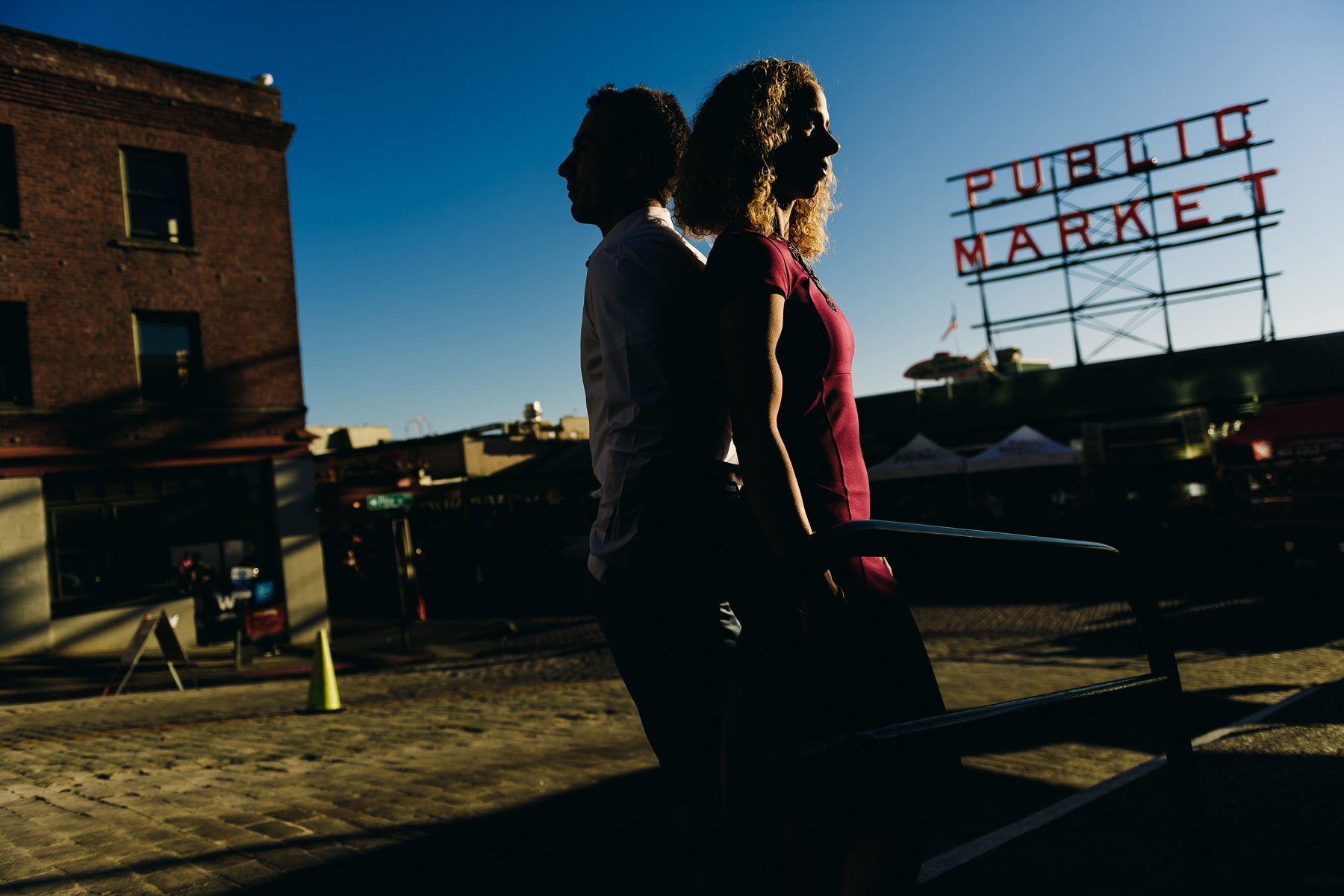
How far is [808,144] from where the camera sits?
1831 mm

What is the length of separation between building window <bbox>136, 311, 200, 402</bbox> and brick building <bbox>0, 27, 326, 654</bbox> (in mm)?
29

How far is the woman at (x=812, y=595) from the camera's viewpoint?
1.39m

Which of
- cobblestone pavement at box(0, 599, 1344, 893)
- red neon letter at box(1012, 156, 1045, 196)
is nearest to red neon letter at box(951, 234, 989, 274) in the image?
red neon letter at box(1012, 156, 1045, 196)

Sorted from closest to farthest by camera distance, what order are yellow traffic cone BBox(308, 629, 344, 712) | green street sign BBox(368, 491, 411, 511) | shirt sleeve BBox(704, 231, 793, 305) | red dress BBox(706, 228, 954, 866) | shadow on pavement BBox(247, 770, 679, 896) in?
1. red dress BBox(706, 228, 954, 866)
2. shirt sleeve BBox(704, 231, 793, 305)
3. shadow on pavement BBox(247, 770, 679, 896)
4. yellow traffic cone BBox(308, 629, 344, 712)
5. green street sign BBox(368, 491, 411, 511)

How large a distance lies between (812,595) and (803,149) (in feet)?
3.19

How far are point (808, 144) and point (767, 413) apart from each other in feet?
2.36

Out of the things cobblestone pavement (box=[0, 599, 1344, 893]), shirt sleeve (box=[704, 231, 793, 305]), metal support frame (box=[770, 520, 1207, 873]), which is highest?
shirt sleeve (box=[704, 231, 793, 305])

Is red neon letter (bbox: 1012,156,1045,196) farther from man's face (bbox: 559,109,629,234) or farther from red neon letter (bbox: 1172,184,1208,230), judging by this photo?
man's face (bbox: 559,109,629,234)

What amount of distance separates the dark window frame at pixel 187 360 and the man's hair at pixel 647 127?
15967 mm

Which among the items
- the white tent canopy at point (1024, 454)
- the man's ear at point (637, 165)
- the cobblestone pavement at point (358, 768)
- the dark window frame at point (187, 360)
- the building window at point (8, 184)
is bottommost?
the cobblestone pavement at point (358, 768)

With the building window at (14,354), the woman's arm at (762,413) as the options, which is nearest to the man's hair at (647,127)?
the woman's arm at (762,413)

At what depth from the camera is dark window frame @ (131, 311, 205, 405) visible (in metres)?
15.0

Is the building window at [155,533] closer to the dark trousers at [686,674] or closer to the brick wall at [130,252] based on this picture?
the brick wall at [130,252]

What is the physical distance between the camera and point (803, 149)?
5.99 feet
